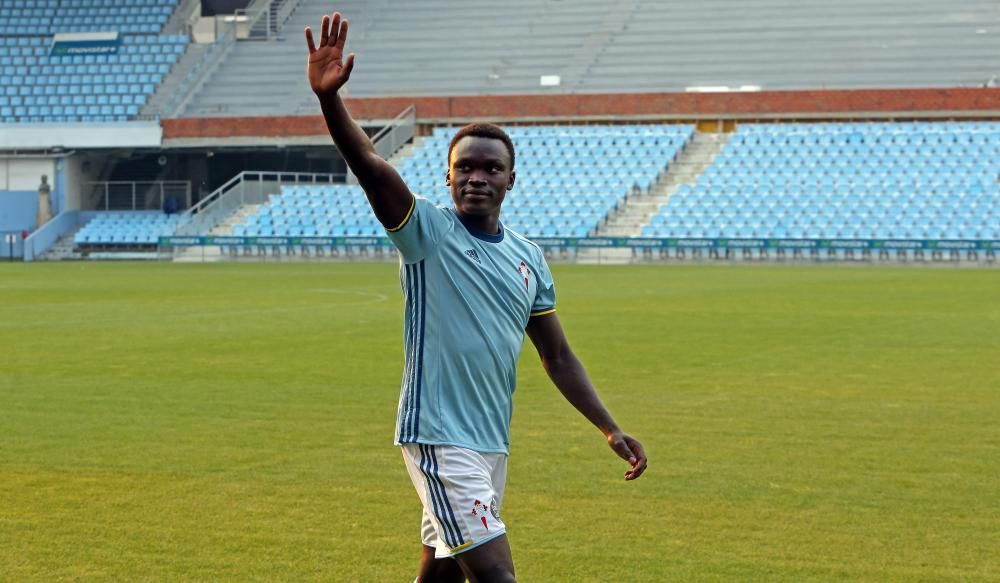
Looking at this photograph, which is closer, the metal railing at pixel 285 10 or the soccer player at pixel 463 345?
the soccer player at pixel 463 345

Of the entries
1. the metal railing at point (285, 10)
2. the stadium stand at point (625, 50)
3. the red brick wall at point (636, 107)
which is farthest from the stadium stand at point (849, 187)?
the metal railing at point (285, 10)

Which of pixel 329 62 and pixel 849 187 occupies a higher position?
pixel 849 187

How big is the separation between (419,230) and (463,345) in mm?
375

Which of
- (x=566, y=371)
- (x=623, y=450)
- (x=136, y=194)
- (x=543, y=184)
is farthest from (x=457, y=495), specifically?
(x=136, y=194)

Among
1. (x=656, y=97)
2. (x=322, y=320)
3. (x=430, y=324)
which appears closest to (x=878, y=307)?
(x=322, y=320)

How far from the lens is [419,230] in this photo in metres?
4.28

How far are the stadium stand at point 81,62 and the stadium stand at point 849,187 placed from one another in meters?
22.5

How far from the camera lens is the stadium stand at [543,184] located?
47.2m

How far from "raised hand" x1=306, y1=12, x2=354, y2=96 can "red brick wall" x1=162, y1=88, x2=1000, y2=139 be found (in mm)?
46088

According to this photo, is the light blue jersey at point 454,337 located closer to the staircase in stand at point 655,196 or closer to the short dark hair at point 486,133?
the short dark hair at point 486,133

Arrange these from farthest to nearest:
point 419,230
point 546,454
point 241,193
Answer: point 241,193, point 546,454, point 419,230

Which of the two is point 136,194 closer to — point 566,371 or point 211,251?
point 211,251

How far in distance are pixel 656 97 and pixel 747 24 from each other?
5568 millimetres

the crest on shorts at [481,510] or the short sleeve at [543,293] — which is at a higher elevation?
the short sleeve at [543,293]
